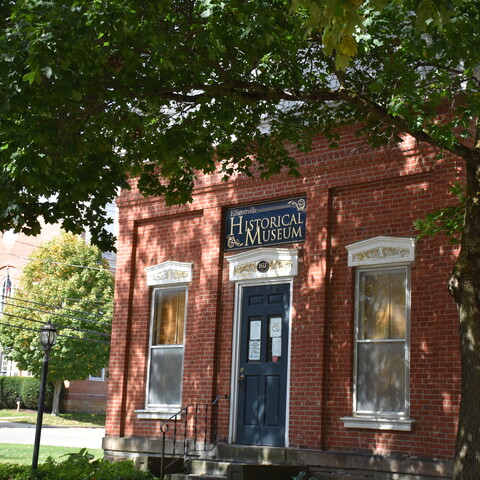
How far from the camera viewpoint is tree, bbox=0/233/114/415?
40125mm

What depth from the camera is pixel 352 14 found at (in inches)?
203

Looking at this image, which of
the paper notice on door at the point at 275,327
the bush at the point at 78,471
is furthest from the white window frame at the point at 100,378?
the paper notice on door at the point at 275,327

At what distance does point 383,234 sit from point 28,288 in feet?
103

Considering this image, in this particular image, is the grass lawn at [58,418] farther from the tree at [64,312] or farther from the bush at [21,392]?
the tree at [64,312]

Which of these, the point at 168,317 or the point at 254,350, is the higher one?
the point at 168,317

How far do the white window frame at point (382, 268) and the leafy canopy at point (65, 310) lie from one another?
2662 centimetres

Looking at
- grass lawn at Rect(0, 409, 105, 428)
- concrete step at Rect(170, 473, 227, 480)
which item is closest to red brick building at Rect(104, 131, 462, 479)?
concrete step at Rect(170, 473, 227, 480)

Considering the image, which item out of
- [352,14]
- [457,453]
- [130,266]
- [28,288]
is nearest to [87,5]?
[352,14]

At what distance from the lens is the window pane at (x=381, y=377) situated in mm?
13180

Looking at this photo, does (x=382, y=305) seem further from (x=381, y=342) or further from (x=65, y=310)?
(x=65, y=310)

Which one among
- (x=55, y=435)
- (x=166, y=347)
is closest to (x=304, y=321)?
(x=166, y=347)

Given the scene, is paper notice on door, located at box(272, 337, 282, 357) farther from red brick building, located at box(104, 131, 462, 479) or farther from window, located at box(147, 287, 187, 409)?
window, located at box(147, 287, 187, 409)

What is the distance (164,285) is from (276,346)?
3120mm

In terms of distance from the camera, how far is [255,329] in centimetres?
1541
